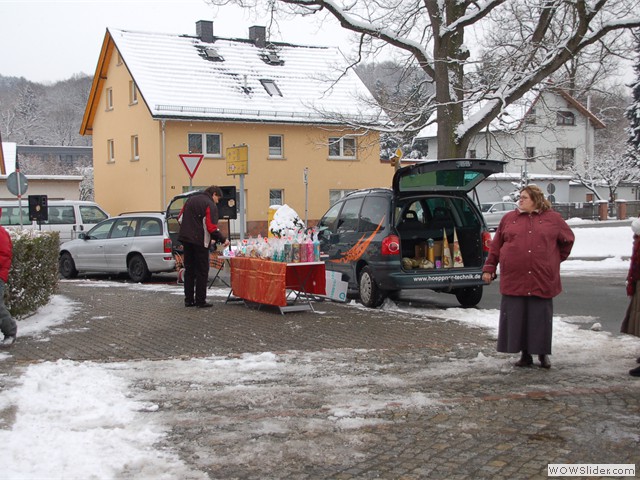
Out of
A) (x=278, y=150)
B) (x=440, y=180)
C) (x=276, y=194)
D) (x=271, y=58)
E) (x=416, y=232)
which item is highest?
(x=271, y=58)

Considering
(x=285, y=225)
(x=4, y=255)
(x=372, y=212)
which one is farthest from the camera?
(x=285, y=225)

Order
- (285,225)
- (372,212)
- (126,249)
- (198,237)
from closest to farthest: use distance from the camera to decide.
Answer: (198,237) < (372,212) < (285,225) < (126,249)

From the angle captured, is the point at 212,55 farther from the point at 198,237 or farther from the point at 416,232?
the point at 198,237

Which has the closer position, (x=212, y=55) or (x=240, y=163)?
(x=240, y=163)

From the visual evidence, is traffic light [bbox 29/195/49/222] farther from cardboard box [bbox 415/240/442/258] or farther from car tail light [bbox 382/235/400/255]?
car tail light [bbox 382/235/400/255]


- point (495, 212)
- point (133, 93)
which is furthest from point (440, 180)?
point (495, 212)

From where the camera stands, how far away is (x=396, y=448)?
546cm

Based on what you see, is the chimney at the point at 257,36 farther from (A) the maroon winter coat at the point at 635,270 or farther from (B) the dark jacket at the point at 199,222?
(A) the maroon winter coat at the point at 635,270

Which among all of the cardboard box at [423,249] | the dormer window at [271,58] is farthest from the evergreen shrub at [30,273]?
the dormer window at [271,58]

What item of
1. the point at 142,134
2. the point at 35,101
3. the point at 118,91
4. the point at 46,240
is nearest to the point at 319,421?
the point at 46,240

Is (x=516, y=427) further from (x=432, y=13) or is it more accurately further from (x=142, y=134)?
(x=142, y=134)

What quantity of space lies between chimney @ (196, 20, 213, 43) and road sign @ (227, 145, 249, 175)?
24957mm

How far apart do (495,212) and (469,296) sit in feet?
111

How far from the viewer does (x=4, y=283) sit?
8906 mm
